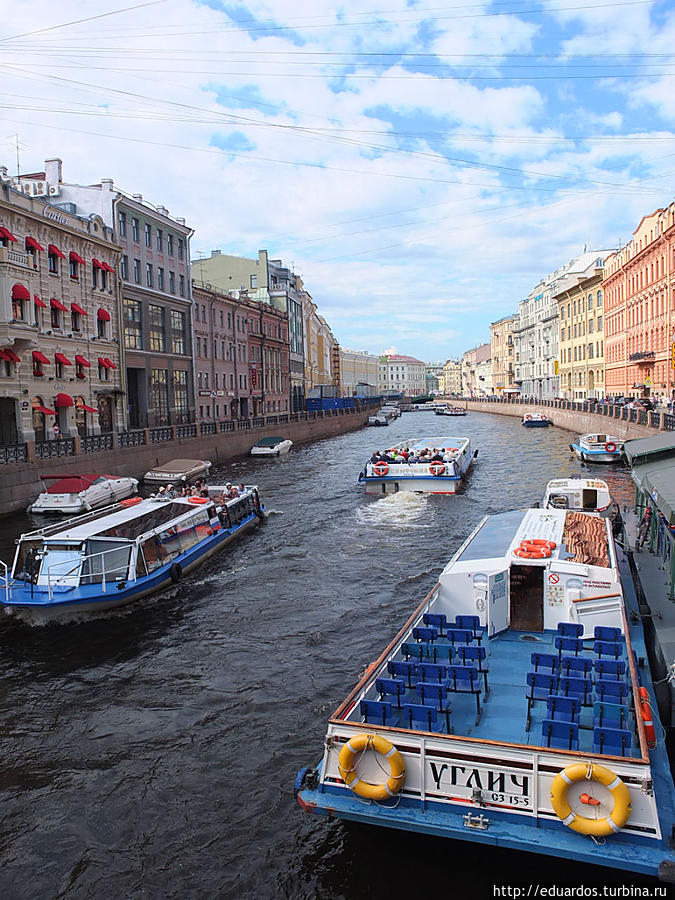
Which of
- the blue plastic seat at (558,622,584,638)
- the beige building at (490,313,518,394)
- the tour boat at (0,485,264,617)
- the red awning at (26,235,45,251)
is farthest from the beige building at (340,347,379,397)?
the blue plastic seat at (558,622,584,638)

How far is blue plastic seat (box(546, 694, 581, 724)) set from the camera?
741cm

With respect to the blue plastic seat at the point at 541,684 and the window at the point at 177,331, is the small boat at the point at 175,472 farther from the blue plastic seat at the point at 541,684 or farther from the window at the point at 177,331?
the blue plastic seat at the point at 541,684

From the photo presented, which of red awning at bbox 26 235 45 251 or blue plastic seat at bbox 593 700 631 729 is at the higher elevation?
red awning at bbox 26 235 45 251

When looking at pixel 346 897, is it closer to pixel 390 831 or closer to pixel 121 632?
pixel 390 831

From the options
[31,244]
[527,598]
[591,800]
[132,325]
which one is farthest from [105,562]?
[132,325]

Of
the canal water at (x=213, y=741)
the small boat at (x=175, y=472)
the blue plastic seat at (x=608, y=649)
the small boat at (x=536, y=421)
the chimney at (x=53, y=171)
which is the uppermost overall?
the chimney at (x=53, y=171)

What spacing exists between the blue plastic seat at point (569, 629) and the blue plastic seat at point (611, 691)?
157 cm

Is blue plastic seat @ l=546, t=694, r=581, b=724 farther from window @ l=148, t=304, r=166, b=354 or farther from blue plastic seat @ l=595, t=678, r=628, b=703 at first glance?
window @ l=148, t=304, r=166, b=354

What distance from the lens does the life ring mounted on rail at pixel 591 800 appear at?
5.97m

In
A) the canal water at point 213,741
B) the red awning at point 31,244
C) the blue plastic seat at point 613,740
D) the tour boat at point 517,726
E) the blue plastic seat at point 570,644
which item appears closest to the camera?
the tour boat at point 517,726

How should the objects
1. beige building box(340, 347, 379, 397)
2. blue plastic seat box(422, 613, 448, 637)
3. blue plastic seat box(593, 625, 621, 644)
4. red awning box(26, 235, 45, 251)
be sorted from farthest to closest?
beige building box(340, 347, 379, 397) < red awning box(26, 235, 45, 251) < blue plastic seat box(422, 613, 448, 637) < blue plastic seat box(593, 625, 621, 644)

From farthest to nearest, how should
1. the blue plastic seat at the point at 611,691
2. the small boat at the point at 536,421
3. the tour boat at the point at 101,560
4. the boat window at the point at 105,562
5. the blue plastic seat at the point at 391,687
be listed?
the small boat at the point at 536,421 < the boat window at the point at 105,562 < the tour boat at the point at 101,560 < the blue plastic seat at the point at 391,687 < the blue plastic seat at the point at 611,691

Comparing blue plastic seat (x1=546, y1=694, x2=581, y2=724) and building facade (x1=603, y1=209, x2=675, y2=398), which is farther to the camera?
building facade (x1=603, y1=209, x2=675, y2=398)

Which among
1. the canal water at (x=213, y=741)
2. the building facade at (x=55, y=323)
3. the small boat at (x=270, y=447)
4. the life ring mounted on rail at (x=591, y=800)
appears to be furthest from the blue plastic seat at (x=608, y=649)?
the small boat at (x=270, y=447)
